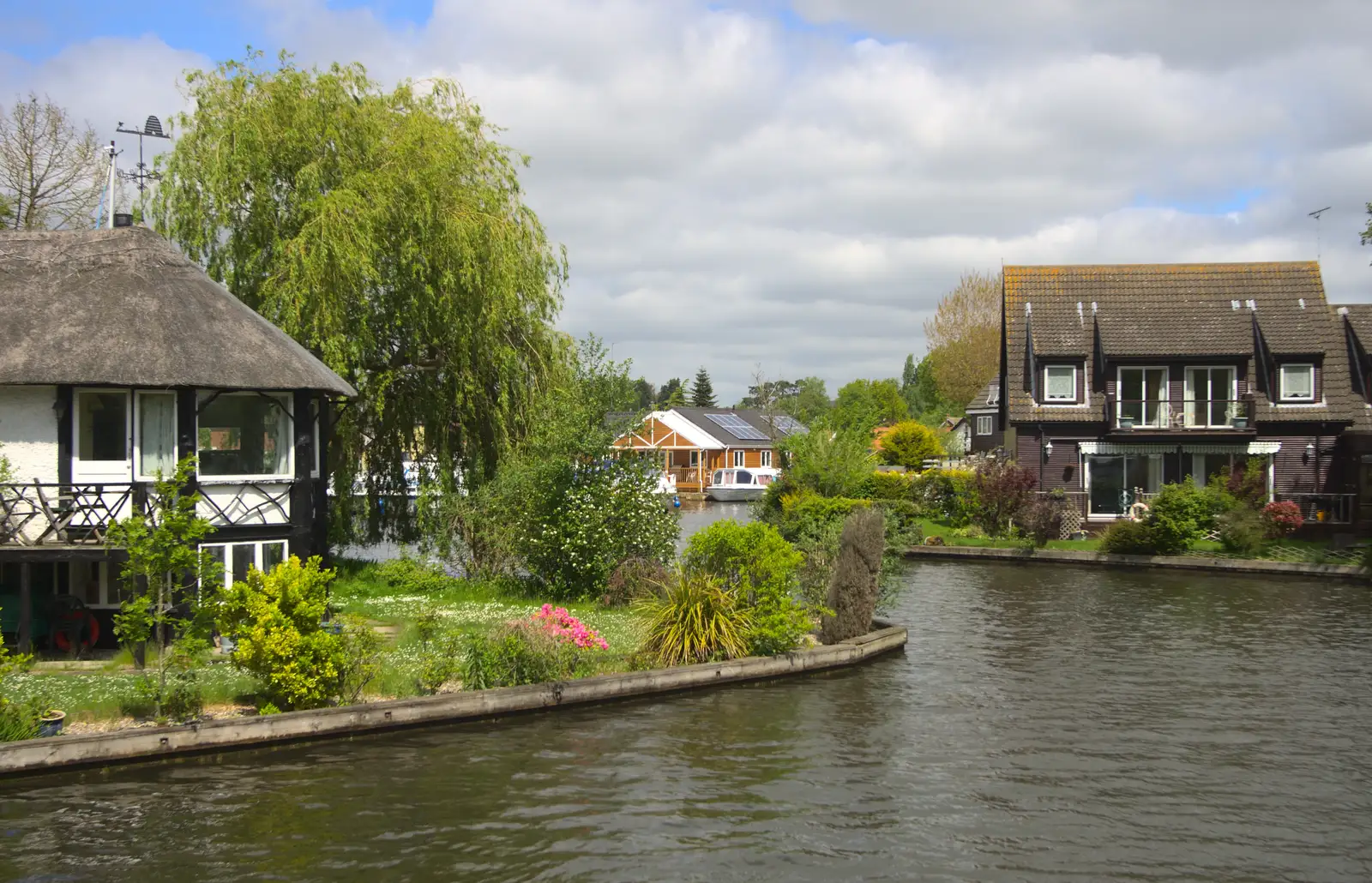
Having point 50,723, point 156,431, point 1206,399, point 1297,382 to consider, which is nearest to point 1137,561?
point 1206,399

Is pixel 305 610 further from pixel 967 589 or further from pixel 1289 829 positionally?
pixel 967 589

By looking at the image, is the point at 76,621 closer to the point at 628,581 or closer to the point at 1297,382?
the point at 628,581

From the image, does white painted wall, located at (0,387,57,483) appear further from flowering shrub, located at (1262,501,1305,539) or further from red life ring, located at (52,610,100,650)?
flowering shrub, located at (1262,501,1305,539)

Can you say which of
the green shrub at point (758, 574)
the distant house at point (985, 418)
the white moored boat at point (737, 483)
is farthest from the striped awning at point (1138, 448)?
the white moored boat at point (737, 483)

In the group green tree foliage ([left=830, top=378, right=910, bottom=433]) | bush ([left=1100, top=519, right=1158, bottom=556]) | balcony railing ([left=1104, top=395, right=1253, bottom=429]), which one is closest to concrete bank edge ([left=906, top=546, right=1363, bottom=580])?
bush ([left=1100, top=519, right=1158, bottom=556])

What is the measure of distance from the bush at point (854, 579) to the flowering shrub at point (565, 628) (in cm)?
484

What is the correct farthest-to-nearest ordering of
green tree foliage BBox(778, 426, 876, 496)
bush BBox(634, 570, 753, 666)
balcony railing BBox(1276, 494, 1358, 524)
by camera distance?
green tree foliage BBox(778, 426, 876, 496), balcony railing BBox(1276, 494, 1358, 524), bush BBox(634, 570, 753, 666)

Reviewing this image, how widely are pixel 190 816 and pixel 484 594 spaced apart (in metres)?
13.4

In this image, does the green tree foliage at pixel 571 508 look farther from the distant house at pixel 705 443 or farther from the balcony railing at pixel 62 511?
the distant house at pixel 705 443

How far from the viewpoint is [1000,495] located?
3856cm

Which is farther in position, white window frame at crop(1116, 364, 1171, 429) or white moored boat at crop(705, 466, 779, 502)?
white moored boat at crop(705, 466, 779, 502)

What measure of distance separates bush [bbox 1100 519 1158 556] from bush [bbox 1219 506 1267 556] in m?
2.19

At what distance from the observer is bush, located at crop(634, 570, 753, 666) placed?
17.8 meters

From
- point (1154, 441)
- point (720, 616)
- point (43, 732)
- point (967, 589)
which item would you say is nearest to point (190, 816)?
point (43, 732)
